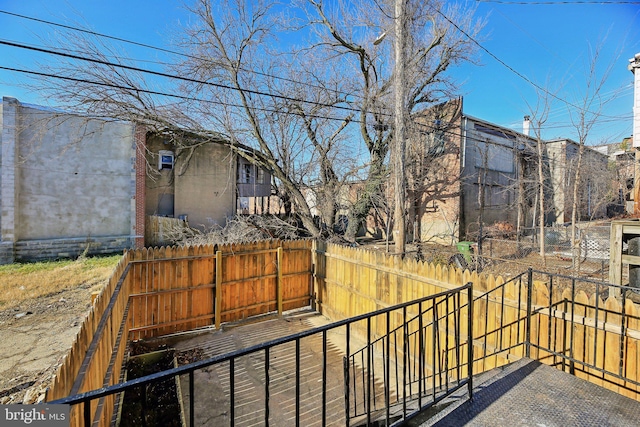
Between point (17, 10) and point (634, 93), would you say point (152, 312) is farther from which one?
point (634, 93)

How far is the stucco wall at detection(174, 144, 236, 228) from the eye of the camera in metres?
14.6

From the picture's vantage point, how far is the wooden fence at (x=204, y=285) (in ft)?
19.7

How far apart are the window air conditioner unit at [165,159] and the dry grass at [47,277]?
4842 millimetres

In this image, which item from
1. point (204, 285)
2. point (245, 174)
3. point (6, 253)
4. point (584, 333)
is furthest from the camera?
point (245, 174)

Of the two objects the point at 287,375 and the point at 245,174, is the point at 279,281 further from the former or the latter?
the point at 245,174

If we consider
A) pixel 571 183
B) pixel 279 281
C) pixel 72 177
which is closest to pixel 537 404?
pixel 279 281

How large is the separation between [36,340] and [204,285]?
282 centimetres

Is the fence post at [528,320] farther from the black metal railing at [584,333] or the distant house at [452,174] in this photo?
the distant house at [452,174]

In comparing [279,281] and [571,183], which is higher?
[571,183]

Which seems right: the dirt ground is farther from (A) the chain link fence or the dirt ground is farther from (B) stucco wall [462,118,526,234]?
(B) stucco wall [462,118,526,234]

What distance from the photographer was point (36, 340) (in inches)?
209

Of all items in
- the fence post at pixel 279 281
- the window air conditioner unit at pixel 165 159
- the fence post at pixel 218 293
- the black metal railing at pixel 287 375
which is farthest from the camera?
the window air conditioner unit at pixel 165 159

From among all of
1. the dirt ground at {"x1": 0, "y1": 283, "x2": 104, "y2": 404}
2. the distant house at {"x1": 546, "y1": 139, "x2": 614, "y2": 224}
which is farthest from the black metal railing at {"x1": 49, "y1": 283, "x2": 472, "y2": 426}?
the distant house at {"x1": 546, "y1": 139, "x2": 614, "y2": 224}

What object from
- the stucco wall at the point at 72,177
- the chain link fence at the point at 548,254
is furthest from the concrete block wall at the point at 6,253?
the chain link fence at the point at 548,254
